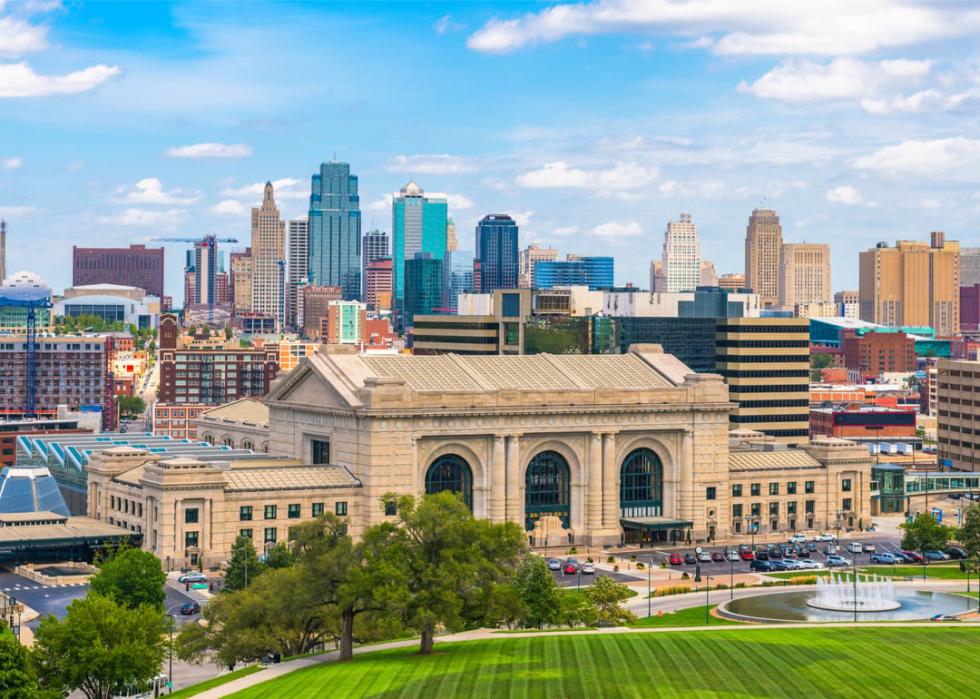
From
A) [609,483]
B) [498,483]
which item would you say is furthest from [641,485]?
[498,483]

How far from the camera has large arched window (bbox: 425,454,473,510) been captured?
184m

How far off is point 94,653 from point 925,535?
96.2m

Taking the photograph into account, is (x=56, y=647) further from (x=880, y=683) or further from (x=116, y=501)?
(x=116, y=501)

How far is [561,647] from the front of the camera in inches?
4717

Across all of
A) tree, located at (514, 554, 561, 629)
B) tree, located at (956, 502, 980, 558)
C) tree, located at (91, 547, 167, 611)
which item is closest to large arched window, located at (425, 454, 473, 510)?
tree, located at (91, 547, 167, 611)

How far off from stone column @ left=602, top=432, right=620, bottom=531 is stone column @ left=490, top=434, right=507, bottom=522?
12.0 m

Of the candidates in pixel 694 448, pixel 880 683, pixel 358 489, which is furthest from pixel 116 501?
pixel 880 683

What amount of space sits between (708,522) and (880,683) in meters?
90.8

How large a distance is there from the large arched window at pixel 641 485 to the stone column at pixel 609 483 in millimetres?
2311

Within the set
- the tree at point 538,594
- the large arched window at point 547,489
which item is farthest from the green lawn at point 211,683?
the large arched window at point 547,489

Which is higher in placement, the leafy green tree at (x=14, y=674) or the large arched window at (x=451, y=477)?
the large arched window at (x=451, y=477)

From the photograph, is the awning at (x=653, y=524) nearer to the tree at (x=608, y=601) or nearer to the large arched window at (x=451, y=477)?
the large arched window at (x=451, y=477)

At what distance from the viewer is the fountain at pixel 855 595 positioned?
143875 millimetres

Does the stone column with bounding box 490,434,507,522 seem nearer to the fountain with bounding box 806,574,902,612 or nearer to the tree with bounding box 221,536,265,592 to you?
the fountain with bounding box 806,574,902,612
